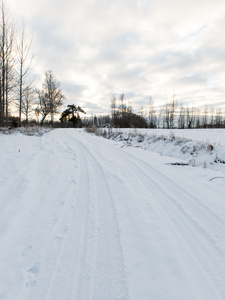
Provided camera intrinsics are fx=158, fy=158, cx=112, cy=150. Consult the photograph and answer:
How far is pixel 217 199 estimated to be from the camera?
324 cm

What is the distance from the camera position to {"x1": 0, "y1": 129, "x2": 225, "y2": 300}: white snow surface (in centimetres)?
149

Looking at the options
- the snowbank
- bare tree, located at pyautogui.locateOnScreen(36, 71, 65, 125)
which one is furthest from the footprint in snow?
bare tree, located at pyautogui.locateOnScreen(36, 71, 65, 125)

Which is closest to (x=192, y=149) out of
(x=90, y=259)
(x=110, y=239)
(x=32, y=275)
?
(x=110, y=239)

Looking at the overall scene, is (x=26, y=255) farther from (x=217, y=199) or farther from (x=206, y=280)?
(x=217, y=199)

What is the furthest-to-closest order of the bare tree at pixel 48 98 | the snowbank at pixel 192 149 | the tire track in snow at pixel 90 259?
the bare tree at pixel 48 98, the snowbank at pixel 192 149, the tire track in snow at pixel 90 259

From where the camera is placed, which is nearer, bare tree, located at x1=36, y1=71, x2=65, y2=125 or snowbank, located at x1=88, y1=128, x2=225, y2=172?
snowbank, located at x1=88, y1=128, x2=225, y2=172

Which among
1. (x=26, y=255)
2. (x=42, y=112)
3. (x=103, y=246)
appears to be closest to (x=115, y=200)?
(x=103, y=246)

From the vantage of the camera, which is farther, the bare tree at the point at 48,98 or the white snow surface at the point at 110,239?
the bare tree at the point at 48,98

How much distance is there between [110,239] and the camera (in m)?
2.08

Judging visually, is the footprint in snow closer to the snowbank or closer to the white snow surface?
the white snow surface

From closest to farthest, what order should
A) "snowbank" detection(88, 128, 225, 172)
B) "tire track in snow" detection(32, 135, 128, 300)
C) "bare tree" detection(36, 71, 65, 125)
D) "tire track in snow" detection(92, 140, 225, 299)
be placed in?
"tire track in snow" detection(32, 135, 128, 300) < "tire track in snow" detection(92, 140, 225, 299) < "snowbank" detection(88, 128, 225, 172) < "bare tree" detection(36, 71, 65, 125)

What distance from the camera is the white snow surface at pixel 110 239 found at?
4.88ft

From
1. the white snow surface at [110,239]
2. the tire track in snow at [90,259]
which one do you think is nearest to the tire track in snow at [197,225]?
the white snow surface at [110,239]

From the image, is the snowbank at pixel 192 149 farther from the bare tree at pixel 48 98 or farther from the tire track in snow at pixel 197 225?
the bare tree at pixel 48 98
